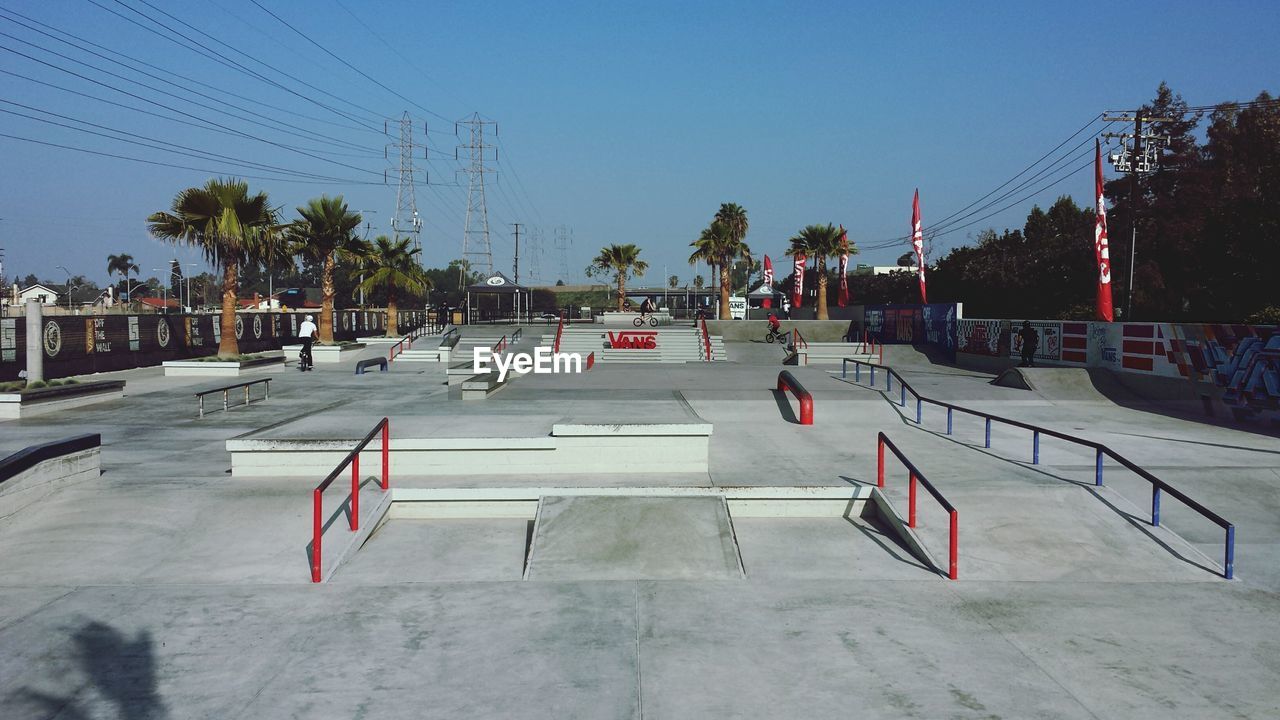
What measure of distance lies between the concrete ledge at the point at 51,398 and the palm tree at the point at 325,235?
15.8 metres

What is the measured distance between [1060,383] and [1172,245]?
35.8m

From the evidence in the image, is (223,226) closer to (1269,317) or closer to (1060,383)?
(1060,383)

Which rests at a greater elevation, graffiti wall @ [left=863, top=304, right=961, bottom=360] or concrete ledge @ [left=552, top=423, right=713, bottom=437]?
graffiti wall @ [left=863, top=304, right=961, bottom=360]

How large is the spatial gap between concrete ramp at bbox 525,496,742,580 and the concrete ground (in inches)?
11.6

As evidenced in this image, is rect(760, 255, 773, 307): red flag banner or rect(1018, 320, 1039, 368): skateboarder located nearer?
rect(1018, 320, 1039, 368): skateboarder

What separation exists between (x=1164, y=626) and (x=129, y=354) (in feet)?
105

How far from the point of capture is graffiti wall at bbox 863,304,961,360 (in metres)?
38.4

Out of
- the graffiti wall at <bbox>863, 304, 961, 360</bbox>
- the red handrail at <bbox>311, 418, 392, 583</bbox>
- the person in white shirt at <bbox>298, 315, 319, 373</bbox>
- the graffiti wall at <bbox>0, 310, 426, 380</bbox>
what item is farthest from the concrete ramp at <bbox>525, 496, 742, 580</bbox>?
the graffiti wall at <bbox>863, 304, 961, 360</bbox>

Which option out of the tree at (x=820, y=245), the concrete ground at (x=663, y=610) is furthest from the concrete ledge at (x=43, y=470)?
the tree at (x=820, y=245)

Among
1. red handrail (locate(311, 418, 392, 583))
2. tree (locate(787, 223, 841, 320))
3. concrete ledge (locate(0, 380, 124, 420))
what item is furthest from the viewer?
tree (locate(787, 223, 841, 320))

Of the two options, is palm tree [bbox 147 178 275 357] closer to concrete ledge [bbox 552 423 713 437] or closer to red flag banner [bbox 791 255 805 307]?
concrete ledge [bbox 552 423 713 437]

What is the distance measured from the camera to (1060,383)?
24.1 meters

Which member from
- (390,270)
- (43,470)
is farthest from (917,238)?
(43,470)

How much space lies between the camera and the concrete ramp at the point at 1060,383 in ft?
77.6
